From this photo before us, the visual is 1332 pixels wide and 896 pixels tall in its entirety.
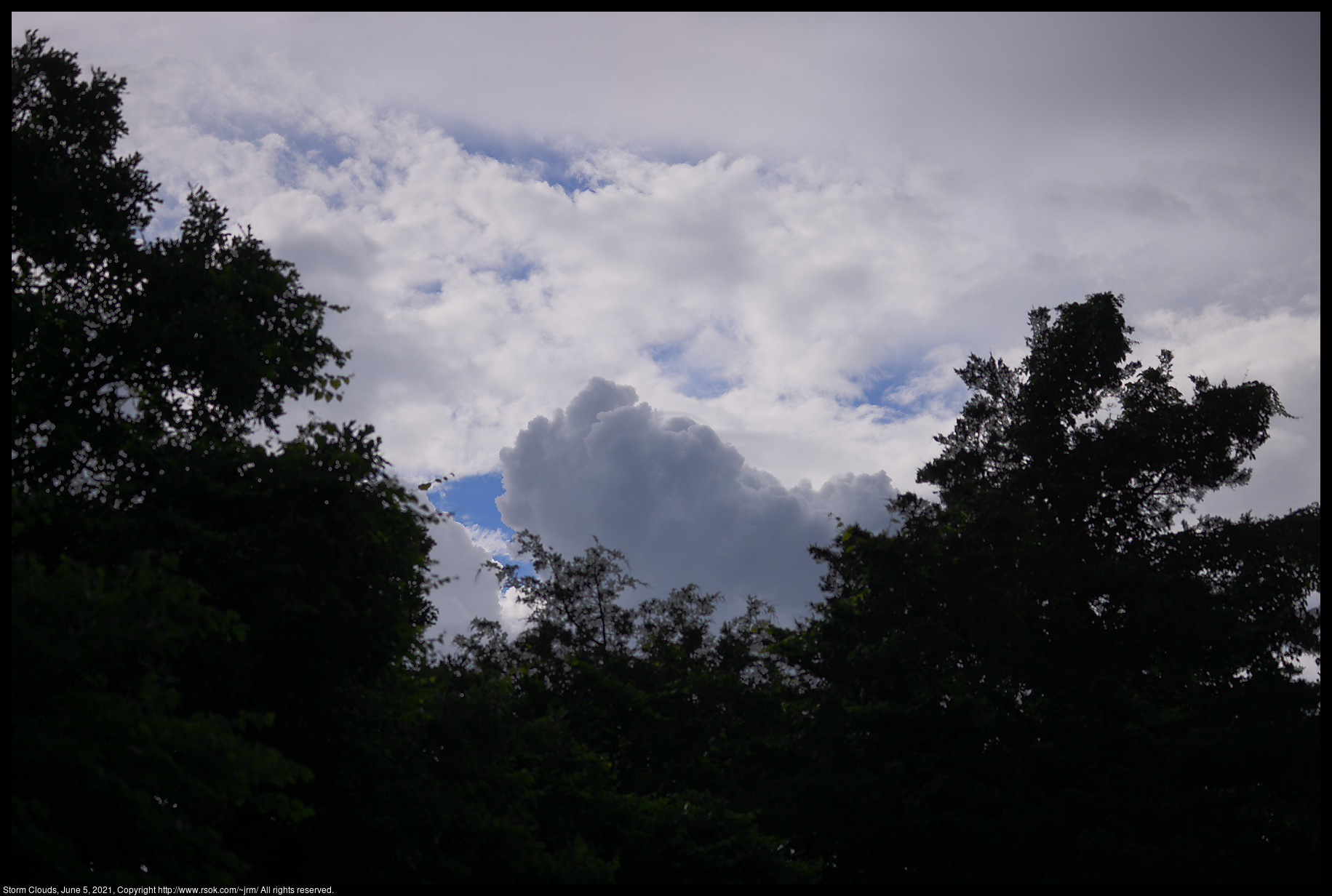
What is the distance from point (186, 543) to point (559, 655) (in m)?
21.3

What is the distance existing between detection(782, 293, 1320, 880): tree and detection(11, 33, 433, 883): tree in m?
14.1

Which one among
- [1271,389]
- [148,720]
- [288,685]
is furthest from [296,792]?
[1271,389]

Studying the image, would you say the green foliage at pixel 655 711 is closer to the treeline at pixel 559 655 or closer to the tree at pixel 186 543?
the treeline at pixel 559 655

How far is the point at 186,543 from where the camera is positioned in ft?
40.3

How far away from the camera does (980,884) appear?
67.9ft

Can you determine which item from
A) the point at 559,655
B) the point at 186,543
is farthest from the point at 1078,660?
the point at 186,543

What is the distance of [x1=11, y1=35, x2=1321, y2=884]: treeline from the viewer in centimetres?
920

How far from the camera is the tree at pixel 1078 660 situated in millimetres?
21406

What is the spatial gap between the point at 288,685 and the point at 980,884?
1715cm

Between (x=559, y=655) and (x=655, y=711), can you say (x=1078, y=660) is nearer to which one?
(x=655, y=711)

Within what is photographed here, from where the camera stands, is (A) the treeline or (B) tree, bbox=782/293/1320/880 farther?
(B) tree, bbox=782/293/1320/880

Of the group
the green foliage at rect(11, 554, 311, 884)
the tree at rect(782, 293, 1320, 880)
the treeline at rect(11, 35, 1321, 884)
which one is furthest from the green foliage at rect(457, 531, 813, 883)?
the green foliage at rect(11, 554, 311, 884)

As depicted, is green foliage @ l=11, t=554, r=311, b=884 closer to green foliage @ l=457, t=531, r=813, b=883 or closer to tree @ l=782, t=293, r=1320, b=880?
green foliage @ l=457, t=531, r=813, b=883
